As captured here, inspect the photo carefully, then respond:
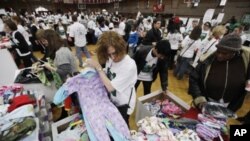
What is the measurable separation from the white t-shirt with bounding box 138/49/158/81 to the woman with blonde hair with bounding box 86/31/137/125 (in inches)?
30.8

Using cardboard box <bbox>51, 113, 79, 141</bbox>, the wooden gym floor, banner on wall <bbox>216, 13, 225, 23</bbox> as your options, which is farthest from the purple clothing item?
banner on wall <bbox>216, 13, 225, 23</bbox>

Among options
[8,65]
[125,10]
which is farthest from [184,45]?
[125,10]

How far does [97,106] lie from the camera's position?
1344 mm

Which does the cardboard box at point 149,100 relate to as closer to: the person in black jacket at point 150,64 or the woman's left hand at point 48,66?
the person in black jacket at point 150,64

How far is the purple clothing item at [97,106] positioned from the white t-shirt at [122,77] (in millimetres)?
109

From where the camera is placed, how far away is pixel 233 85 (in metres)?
1.51

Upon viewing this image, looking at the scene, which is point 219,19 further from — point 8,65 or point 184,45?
point 8,65

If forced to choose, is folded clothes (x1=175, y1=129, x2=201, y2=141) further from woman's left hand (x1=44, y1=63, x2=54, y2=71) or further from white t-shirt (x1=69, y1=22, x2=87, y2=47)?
white t-shirt (x1=69, y1=22, x2=87, y2=47)

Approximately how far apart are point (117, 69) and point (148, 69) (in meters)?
0.95

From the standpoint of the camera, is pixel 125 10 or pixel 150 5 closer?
pixel 150 5

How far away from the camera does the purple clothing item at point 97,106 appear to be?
1189 mm

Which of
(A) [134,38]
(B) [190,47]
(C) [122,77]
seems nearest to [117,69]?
(C) [122,77]

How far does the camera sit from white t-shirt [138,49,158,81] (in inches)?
85.1

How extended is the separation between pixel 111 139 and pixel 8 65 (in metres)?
3.38
